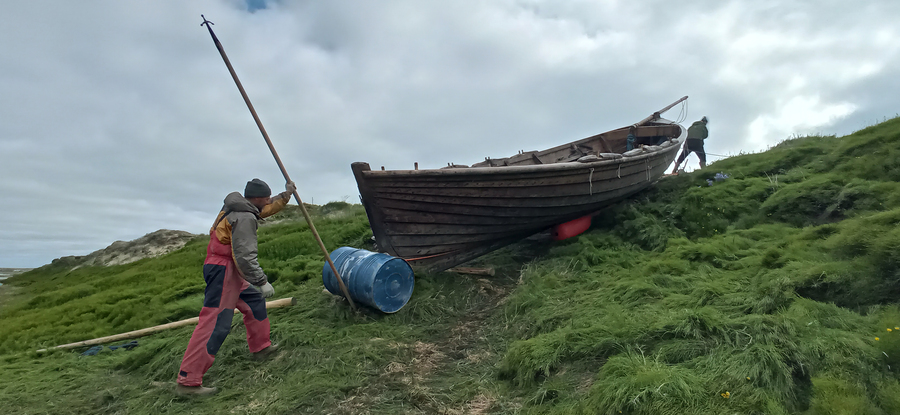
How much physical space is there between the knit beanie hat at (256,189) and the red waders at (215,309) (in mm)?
497

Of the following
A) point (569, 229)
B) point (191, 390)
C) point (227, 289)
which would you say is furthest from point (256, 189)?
point (569, 229)

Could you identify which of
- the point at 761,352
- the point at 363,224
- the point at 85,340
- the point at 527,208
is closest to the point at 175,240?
the point at 363,224

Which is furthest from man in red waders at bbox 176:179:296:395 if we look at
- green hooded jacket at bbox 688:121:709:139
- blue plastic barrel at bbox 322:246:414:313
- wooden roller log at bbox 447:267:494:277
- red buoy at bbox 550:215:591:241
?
green hooded jacket at bbox 688:121:709:139

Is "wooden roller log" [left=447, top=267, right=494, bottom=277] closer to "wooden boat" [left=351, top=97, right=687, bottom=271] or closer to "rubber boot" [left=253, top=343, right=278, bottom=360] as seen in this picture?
"wooden boat" [left=351, top=97, right=687, bottom=271]

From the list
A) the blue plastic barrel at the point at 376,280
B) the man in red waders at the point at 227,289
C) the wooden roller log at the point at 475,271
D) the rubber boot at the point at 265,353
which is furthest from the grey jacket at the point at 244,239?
the wooden roller log at the point at 475,271

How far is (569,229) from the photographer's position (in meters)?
7.09

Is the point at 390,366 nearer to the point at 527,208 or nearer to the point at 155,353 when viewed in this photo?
the point at 155,353

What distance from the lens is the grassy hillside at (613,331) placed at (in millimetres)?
2346

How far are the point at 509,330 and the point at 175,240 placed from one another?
17911 mm

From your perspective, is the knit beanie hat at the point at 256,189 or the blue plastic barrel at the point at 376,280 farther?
the blue plastic barrel at the point at 376,280

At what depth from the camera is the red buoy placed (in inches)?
277

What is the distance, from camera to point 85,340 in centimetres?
538

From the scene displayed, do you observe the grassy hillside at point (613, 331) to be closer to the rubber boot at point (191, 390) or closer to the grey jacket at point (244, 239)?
the rubber boot at point (191, 390)

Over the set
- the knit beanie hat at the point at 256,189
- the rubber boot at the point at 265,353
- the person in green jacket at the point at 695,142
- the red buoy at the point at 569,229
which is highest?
the person in green jacket at the point at 695,142
